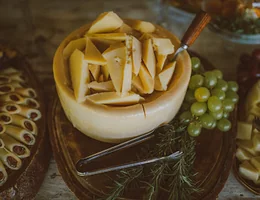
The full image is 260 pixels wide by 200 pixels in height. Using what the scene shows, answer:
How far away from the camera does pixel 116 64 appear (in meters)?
0.78

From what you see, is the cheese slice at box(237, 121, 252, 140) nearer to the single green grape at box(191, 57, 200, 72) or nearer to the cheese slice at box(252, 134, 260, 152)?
the cheese slice at box(252, 134, 260, 152)

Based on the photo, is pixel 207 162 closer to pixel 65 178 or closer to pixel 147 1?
pixel 65 178

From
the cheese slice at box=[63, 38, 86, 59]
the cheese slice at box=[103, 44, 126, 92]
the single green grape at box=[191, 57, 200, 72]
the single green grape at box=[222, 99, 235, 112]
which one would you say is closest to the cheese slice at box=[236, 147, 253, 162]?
the single green grape at box=[222, 99, 235, 112]

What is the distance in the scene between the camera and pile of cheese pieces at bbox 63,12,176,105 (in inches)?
30.6

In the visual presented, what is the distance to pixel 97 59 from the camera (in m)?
0.79

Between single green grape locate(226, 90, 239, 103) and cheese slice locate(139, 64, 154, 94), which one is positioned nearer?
cheese slice locate(139, 64, 154, 94)

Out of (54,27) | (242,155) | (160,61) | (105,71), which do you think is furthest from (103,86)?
(54,27)

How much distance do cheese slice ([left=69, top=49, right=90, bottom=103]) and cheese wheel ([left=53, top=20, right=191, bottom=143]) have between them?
0.5 inches

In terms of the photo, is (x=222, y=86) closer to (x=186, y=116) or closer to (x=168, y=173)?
(x=186, y=116)

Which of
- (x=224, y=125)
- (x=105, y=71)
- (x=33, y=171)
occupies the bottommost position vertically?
(x=33, y=171)

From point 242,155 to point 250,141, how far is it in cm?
4

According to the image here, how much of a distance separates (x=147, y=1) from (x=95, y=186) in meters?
0.76

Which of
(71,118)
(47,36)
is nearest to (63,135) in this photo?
(71,118)

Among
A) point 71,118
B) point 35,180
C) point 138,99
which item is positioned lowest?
point 35,180
